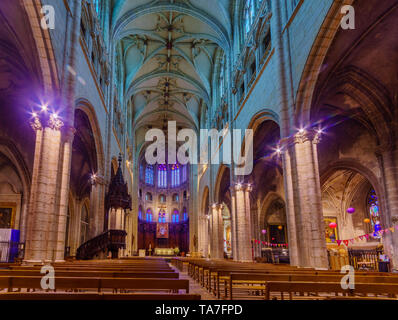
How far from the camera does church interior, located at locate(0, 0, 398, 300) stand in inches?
271

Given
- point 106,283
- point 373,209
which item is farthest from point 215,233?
point 106,283

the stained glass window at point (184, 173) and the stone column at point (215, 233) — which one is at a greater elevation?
the stained glass window at point (184, 173)

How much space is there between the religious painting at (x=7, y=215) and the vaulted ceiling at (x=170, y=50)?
1176cm

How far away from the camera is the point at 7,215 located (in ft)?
64.5

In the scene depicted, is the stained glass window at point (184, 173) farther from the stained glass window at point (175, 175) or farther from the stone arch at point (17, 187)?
the stone arch at point (17, 187)

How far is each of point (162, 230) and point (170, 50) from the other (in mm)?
24848

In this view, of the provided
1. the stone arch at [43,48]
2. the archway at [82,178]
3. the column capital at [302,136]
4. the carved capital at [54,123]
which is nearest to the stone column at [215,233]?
the archway at [82,178]

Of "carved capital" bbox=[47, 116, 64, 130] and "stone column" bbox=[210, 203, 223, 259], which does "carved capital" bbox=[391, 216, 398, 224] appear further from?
"carved capital" bbox=[47, 116, 64, 130]

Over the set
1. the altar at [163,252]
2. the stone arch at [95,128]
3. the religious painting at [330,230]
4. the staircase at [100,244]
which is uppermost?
the stone arch at [95,128]

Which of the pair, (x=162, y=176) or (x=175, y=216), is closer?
(x=175, y=216)

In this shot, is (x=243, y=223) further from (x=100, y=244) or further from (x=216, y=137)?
(x=216, y=137)

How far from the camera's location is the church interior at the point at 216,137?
271 inches

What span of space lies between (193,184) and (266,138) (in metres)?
19.7
